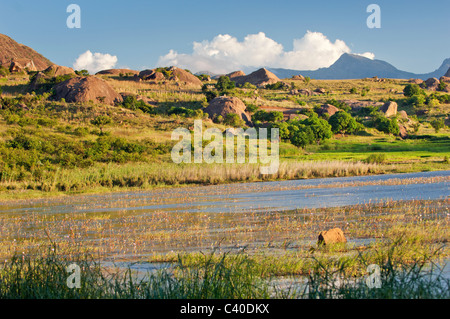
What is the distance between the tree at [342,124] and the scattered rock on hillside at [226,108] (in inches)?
480

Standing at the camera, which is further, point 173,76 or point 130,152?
point 173,76

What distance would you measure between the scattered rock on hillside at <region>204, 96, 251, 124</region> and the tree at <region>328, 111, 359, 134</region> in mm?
A: 12195

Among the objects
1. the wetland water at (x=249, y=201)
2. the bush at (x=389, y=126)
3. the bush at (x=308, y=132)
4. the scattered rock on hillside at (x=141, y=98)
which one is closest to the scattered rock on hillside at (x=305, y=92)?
the bush at (x=389, y=126)

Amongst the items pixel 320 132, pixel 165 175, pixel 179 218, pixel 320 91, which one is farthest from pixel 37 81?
pixel 179 218

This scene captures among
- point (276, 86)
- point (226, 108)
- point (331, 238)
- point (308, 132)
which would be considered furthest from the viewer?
point (276, 86)

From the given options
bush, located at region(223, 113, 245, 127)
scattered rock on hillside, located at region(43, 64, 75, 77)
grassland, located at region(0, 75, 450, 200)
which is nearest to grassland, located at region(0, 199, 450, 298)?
grassland, located at region(0, 75, 450, 200)

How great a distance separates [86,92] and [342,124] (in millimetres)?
36970

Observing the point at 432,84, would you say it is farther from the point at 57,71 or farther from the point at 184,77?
the point at 57,71

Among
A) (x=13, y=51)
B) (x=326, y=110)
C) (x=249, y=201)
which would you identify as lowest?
(x=249, y=201)

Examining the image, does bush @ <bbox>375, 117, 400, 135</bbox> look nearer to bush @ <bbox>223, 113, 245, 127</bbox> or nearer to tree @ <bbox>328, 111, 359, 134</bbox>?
tree @ <bbox>328, 111, 359, 134</bbox>

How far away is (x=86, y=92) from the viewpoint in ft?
257

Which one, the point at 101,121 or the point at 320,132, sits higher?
the point at 101,121

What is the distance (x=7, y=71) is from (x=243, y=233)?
109m

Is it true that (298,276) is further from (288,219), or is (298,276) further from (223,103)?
(223,103)
